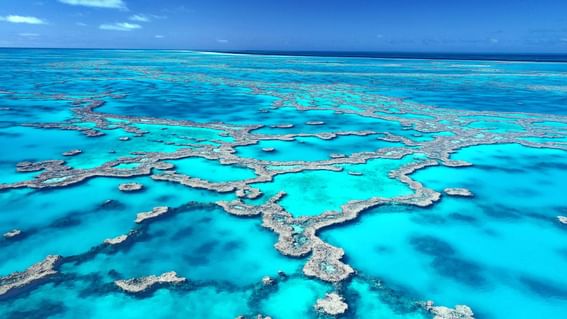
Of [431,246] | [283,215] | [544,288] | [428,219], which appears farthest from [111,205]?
[544,288]

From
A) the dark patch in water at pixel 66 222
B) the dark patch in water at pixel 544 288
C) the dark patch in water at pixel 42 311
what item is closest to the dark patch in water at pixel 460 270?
the dark patch in water at pixel 544 288

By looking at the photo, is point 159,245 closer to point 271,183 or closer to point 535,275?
point 271,183

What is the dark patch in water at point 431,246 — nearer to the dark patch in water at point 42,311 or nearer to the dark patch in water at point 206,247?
the dark patch in water at point 206,247

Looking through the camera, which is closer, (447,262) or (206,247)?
(447,262)

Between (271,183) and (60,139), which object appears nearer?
(271,183)

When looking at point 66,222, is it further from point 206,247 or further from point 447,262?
point 447,262

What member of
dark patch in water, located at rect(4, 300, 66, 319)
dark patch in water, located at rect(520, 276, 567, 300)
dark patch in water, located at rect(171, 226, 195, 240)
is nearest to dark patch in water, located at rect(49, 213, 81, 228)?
dark patch in water, located at rect(171, 226, 195, 240)

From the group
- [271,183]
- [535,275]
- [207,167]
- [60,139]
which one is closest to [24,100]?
[60,139]

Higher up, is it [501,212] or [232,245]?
[501,212]
